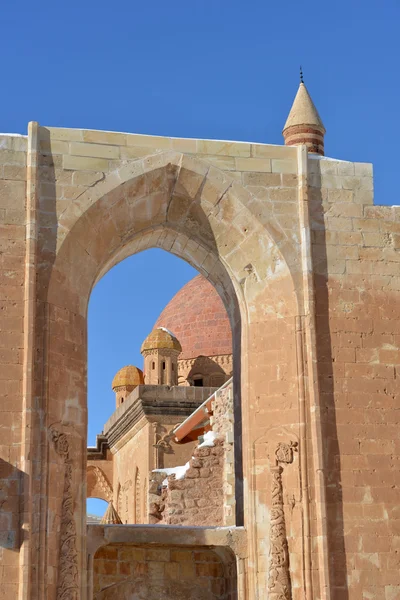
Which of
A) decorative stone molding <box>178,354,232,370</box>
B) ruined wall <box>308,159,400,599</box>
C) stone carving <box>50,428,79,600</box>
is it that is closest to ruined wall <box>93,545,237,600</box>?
stone carving <box>50,428,79,600</box>

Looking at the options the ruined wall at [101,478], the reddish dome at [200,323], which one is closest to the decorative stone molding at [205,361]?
the reddish dome at [200,323]

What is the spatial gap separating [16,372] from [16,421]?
477mm

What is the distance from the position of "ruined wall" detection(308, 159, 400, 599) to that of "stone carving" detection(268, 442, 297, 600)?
34 cm

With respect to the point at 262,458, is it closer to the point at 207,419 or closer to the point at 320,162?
the point at 320,162

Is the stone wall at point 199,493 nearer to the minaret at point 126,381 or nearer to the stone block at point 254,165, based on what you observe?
the stone block at point 254,165

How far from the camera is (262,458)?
12.1m

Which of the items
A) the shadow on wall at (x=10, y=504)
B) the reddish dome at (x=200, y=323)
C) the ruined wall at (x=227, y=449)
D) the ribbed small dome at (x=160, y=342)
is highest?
the reddish dome at (x=200, y=323)

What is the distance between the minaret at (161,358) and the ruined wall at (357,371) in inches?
560

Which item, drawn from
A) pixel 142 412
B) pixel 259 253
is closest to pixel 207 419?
pixel 142 412

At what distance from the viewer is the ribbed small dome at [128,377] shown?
28641 mm

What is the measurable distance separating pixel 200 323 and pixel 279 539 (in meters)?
18.8

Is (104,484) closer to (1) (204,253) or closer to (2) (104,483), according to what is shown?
(2) (104,483)

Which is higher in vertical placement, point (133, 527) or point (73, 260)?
point (73, 260)

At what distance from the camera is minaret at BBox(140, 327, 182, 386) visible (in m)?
26.6
